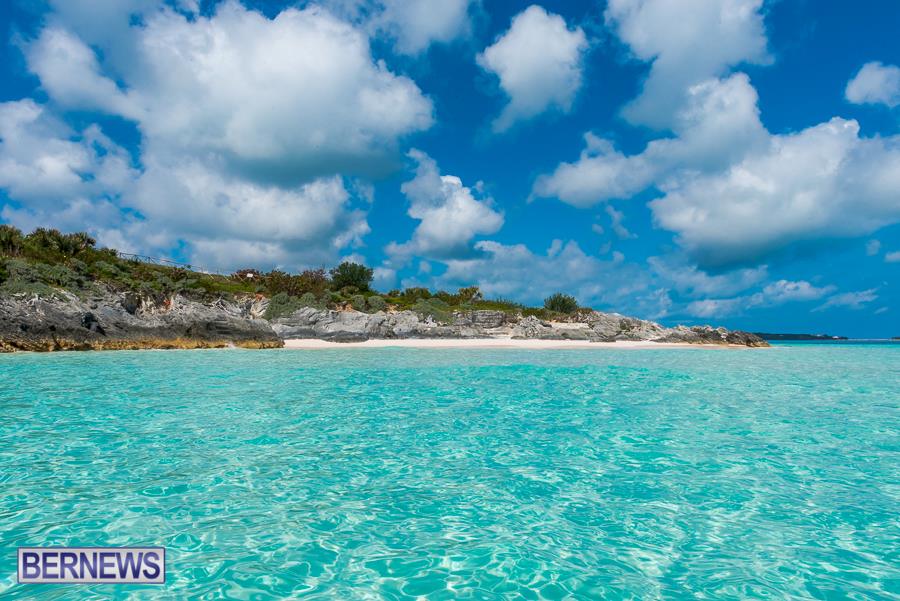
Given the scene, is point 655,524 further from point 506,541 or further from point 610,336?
point 610,336

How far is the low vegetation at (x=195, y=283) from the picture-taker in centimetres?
4378

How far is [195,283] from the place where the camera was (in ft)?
192

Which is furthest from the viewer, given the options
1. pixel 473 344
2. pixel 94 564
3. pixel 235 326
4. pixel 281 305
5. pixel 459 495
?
pixel 281 305

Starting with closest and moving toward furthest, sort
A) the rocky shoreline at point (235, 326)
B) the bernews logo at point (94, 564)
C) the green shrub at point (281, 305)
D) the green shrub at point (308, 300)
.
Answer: the bernews logo at point (94, 564) < the rocky shoreline at point (235, 326) < the green shrub at point (281, 305) < the green shrub at point (308, 300)

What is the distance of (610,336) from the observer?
2148 inches

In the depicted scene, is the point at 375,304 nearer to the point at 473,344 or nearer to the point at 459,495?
the point at 473,344

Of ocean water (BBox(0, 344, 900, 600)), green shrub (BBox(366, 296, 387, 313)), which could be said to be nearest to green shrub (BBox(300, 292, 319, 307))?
green shrub (BBox(366, 296, 387, 313))

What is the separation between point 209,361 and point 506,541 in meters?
27.1

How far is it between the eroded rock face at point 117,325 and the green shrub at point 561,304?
44.5m

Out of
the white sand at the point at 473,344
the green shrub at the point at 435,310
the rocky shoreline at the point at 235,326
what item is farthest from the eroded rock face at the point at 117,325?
the green shrub at the point at 435,310

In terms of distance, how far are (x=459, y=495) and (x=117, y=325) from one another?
1606 inches

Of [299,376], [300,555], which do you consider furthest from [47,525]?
[299,376]

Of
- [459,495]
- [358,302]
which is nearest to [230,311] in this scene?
[358,302]

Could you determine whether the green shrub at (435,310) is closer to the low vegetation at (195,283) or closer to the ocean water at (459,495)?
the low vegetation at (195,283)
